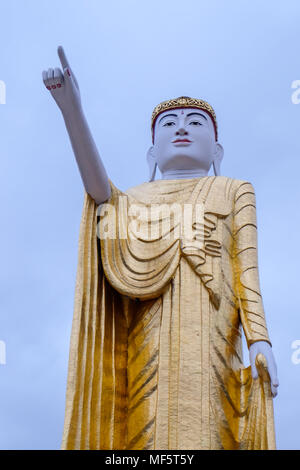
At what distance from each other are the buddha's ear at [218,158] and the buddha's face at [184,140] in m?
0.22

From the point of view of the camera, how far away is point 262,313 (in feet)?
23.4

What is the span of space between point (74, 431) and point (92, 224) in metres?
1.76

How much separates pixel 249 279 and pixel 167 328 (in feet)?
2.72

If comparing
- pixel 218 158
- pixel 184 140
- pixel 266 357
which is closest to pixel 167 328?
pixel 266 357

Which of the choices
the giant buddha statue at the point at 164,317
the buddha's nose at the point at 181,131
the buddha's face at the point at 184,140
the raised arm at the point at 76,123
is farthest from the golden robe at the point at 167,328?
the buddha's nose at the point at 181,131

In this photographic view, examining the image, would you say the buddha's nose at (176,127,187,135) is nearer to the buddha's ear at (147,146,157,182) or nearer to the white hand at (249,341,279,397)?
the buddha's ear at (147,146,157,182)

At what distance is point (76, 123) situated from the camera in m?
7.07

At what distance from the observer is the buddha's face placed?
8.11 m

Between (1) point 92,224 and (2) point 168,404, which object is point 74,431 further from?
(1) point 92,224

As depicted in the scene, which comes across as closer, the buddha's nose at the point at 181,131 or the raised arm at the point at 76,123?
the raised arm at the point at 76,123

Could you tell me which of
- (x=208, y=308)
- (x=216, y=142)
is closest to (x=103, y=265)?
(x=208, y=308)

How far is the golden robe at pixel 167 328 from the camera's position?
6.69m

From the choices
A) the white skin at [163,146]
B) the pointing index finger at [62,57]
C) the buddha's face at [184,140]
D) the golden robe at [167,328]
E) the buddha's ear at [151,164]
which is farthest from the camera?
the buddha's ear at [151,164]

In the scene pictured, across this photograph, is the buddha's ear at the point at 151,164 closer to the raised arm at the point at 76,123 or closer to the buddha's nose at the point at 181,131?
the buddha's nose at the point at 181,131
